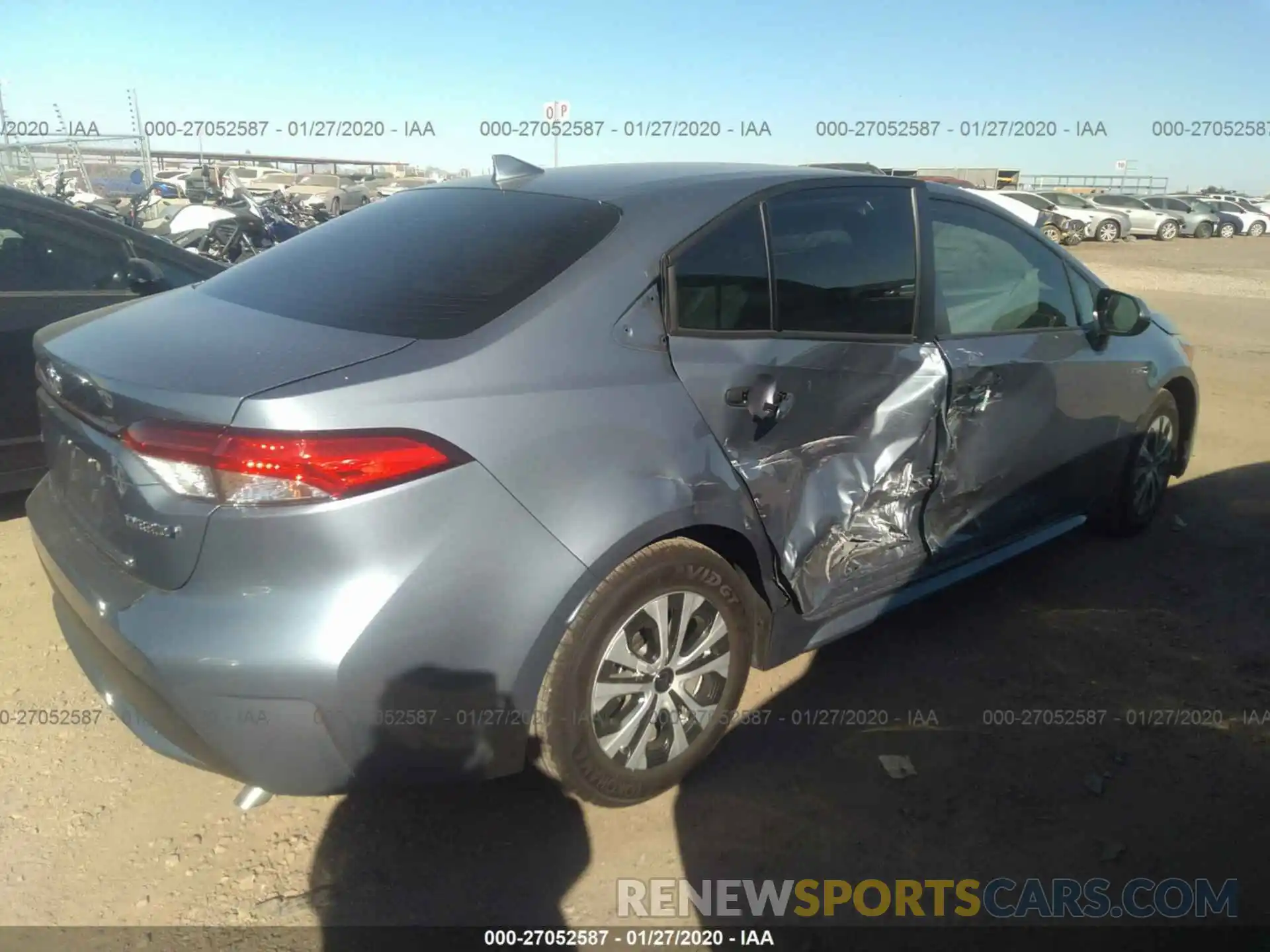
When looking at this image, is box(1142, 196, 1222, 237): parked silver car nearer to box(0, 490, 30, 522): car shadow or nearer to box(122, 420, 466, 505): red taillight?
box(0, 490, 30, 522): car shadow

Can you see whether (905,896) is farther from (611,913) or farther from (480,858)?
(480,858)

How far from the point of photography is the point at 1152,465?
4.57 m

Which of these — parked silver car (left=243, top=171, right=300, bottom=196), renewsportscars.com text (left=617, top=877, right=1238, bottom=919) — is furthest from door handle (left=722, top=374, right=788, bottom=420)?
parked silver car (left=243, top=171, right=300, bottom=196)

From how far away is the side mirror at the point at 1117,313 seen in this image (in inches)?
156

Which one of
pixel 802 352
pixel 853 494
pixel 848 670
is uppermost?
pixel 802 352

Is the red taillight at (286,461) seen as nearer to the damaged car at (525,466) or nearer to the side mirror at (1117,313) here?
the damaged car at (525,466)

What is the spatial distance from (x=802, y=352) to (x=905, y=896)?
4.98 feet

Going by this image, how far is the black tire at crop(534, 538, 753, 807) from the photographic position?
7.54 feet

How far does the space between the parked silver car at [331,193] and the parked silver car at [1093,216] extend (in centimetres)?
1938

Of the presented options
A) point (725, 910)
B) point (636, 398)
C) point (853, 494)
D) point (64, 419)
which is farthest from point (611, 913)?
point (64, 419)

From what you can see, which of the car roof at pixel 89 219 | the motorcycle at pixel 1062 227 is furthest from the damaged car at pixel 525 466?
the motorcycle at pixel 1062 227

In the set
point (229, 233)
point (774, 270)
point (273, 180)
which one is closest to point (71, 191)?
point (229, 233)

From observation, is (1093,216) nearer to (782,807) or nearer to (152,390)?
(782,807)

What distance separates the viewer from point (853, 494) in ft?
10.1
